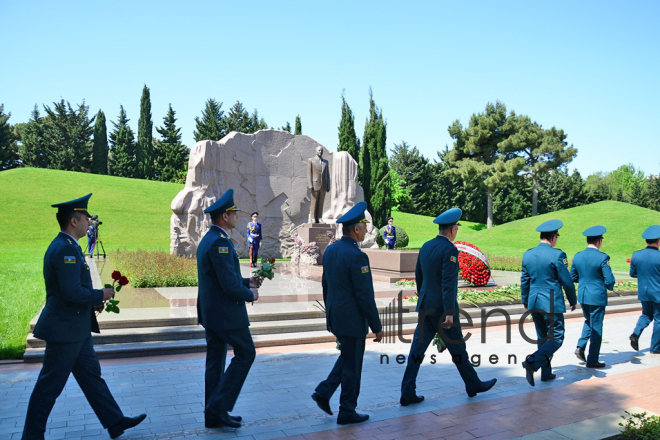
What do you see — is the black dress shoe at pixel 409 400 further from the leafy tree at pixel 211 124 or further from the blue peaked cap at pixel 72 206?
the leafy tree at pixel 211 124

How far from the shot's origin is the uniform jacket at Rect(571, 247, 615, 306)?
20.1 feet

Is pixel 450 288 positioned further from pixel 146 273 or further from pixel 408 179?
pixel 408 179

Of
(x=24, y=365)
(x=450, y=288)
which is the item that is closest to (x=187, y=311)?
(x=24, y=365)

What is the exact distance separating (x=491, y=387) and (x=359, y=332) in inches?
70.7

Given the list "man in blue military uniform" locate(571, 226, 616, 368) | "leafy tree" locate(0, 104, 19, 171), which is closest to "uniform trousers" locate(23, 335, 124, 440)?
"man in blue military uniform" locate(571, 226, 616, 368)

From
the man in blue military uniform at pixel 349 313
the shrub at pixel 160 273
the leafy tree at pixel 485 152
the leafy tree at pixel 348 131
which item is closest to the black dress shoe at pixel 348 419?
the man in blue military uniform at pixel 349 313

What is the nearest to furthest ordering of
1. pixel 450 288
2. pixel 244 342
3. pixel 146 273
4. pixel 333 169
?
pixel 244 342, pixel 450 288, pixel 146 273, pixel 333 169

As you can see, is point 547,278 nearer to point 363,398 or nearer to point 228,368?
point 363,398

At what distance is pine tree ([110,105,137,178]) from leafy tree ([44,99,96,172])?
8.56 ft

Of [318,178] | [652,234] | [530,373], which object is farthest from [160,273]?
[652,234]

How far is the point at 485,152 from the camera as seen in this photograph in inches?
1804

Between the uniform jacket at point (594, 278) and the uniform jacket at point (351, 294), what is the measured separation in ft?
11.1

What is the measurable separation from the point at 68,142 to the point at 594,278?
5220cm

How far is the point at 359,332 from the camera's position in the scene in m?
4.16
